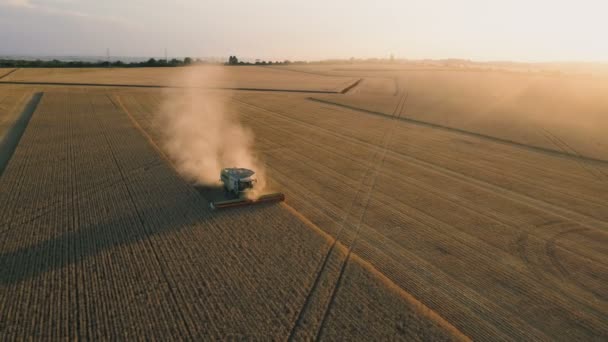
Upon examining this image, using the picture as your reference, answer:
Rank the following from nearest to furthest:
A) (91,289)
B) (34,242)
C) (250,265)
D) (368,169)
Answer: (91,289)
(250,265)
(34,242)
(368,169)

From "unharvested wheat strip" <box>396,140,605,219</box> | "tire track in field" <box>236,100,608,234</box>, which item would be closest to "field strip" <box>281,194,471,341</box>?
"tire track in field" <box>236,100,608,234</box>

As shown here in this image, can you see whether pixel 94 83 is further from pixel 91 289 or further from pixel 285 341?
pixel 285 341

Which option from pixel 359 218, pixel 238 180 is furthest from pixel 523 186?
pixel 238 180

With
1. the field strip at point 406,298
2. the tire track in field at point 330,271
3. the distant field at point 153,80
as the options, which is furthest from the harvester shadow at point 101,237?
the distant field at point 153,80

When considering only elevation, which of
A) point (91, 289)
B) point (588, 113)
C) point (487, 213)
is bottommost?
point (91, 289)

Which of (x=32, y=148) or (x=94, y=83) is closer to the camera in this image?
(x=32, y=148)

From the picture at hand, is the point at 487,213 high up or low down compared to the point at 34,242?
up

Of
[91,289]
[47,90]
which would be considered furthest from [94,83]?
[91,289]

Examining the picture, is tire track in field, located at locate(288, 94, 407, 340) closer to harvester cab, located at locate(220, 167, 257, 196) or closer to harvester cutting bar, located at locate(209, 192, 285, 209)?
harvester cutting bar, located at locate(209, 192, 285, 209)
